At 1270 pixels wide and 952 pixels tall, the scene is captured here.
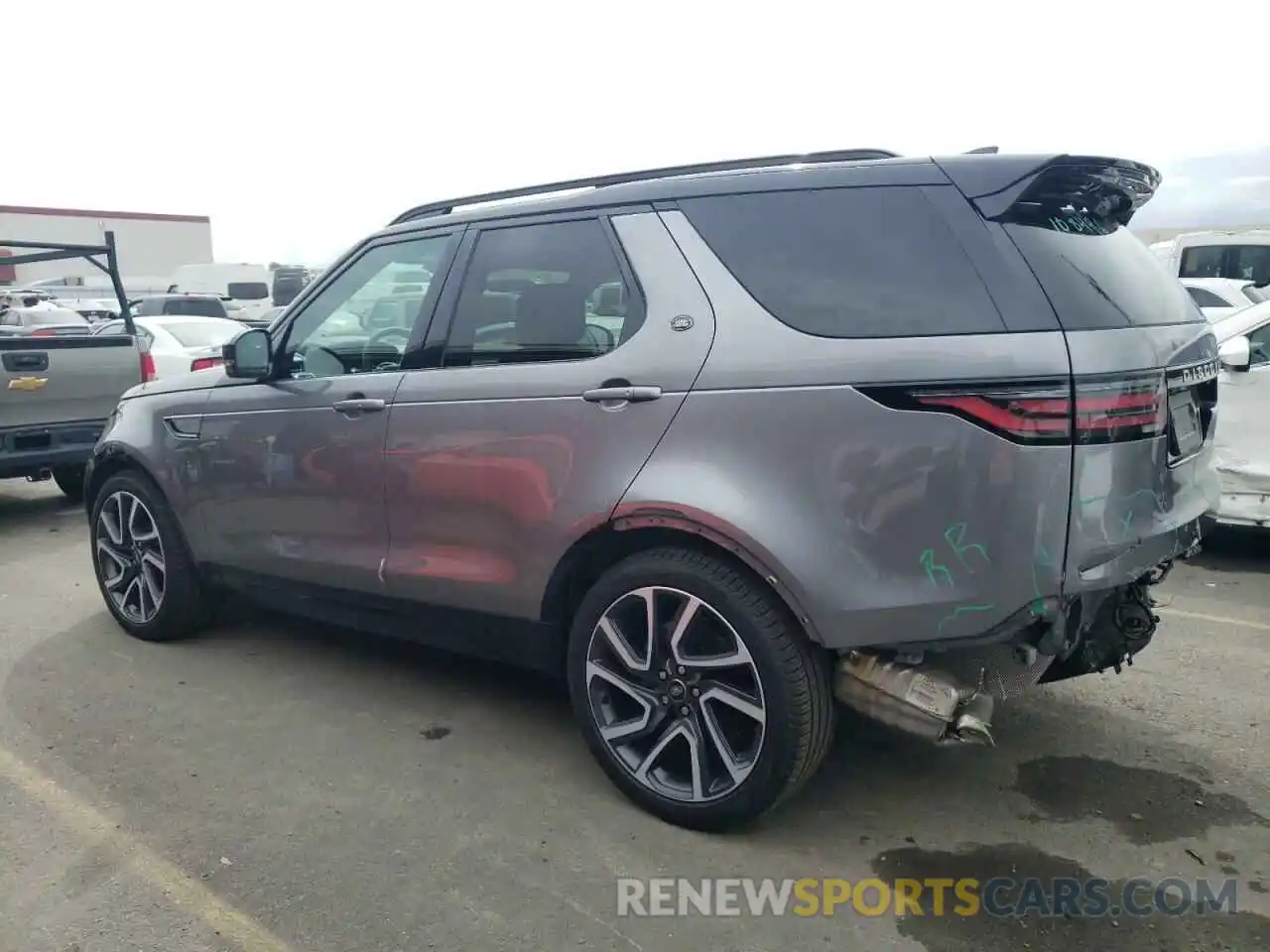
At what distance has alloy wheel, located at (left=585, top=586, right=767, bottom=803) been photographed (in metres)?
2.91

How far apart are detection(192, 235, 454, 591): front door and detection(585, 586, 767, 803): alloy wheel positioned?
1.12 metres

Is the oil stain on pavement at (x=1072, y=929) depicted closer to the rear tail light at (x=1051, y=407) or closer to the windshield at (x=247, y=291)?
the rear tail light at (x=1051, y=407)

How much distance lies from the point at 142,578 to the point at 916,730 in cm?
371

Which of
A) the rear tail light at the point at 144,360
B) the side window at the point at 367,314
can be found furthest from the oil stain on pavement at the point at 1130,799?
the rear tail light at the point at 144,360

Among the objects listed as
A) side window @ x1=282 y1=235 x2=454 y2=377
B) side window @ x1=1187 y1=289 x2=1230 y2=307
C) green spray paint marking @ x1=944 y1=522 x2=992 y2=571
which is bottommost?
green spray paint marking @ x1=944 y1=522 x2=992 y2=571

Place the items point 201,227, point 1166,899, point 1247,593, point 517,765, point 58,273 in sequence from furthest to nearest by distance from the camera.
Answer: point 201,227
point 58,273
point 1247,593
point 517,765
point 1166,899

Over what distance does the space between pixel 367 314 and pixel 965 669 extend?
2.58 m

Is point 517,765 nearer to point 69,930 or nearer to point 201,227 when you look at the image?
point 69,930

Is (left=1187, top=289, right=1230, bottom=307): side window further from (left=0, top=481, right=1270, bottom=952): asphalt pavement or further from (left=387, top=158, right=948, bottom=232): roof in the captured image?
(left=387, top=158, right=948, bottom=232): roof

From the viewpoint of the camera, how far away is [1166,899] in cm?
269

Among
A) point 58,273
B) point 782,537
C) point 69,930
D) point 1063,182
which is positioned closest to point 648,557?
Result: point 782,537

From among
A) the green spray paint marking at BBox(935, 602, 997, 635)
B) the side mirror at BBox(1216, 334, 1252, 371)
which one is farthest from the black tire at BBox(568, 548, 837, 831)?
the side mirror at BBox(1216, 334, 1252, 371)

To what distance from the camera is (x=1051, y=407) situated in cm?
248

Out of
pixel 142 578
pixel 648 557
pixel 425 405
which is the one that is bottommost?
pixel 142 578
